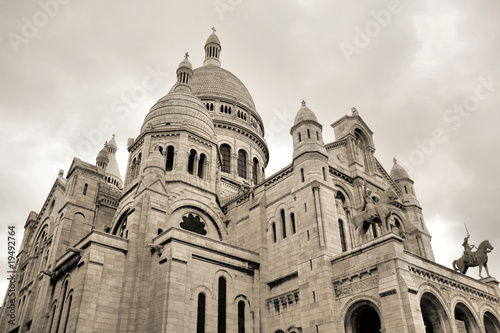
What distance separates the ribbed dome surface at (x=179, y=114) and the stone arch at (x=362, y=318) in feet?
67.3

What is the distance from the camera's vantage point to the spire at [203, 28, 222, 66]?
62.7 m

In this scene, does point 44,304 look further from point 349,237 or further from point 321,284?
point 349,237

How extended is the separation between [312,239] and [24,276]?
28881 mm

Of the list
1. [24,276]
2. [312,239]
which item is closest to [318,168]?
[312,239]

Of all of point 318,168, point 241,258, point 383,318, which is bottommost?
point 383,318

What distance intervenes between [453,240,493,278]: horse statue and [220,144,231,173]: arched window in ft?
85.8

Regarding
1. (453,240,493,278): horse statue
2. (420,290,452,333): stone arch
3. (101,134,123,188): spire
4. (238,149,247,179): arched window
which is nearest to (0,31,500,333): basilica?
(420,290,452,333): stone arch

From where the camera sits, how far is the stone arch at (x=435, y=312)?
2223 cm

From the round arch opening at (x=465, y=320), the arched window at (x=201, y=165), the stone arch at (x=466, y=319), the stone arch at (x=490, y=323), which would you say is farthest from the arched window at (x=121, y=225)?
the stone arch at (x=490, y=323)

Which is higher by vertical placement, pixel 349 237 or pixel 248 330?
pixel 349 237

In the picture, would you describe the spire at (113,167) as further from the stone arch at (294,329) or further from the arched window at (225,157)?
the stone arch at (294,329)

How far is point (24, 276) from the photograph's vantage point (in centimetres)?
3778

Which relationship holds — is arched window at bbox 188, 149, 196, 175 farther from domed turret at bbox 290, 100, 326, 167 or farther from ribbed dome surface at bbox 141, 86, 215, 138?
domed turret at bbox 290, 100, 326, 167

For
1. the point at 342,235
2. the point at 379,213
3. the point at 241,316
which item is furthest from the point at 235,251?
the point at 379,213
